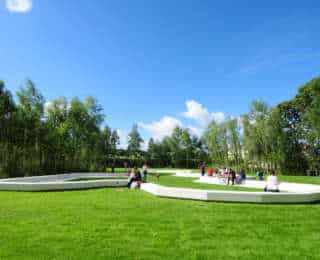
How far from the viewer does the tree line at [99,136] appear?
24.9 meters

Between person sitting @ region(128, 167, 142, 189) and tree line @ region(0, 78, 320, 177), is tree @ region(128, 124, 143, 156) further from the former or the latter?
person sitting @ region(128, 167, 142, 189)

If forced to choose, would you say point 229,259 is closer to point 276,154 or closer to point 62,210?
point 62,210

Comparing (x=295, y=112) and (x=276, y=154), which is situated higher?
(x=295, y=112)

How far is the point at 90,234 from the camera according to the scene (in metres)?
5.70

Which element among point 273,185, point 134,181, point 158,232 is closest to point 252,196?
point 273,185

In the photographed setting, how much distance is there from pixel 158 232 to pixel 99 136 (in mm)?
35676

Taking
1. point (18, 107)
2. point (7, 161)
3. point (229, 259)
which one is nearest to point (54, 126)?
point (18, 107)

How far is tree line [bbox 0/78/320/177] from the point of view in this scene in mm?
24891

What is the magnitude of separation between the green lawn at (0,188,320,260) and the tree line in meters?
16.6

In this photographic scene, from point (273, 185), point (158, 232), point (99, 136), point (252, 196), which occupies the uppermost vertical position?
point (99, 136)

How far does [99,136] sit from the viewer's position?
132 ft

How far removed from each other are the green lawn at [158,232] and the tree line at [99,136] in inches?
653

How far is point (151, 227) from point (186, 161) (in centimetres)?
6366

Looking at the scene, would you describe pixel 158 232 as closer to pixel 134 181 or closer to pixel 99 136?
pixel 134 181
